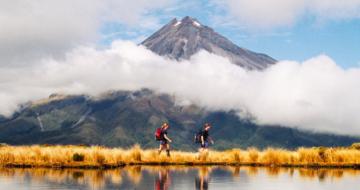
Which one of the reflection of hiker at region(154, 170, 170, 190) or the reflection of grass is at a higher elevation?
the reflection of grass

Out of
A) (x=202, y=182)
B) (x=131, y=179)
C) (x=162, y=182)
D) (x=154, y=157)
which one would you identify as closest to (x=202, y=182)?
(x=202, y=182)

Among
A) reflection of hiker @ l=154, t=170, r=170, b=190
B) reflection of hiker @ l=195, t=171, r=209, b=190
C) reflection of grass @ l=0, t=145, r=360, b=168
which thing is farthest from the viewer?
reflection of grass @ l=0, t=145, r=360, b=168

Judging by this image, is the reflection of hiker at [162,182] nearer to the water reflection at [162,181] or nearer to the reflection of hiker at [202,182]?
the water reflection at [162,181]

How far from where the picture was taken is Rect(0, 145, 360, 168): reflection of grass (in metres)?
34.8

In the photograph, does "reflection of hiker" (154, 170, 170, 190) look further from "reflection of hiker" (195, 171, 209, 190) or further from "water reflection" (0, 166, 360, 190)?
"reflection of hiker" (195, 171, 209, 190)

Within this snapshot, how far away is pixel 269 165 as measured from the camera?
125 ft

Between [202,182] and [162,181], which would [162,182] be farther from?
[202,182]

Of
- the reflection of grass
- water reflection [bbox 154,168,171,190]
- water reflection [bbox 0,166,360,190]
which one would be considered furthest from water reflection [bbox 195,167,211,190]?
the reflection of grass

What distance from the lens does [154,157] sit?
130 ft

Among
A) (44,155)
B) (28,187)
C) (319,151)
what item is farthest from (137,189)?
(319,151)

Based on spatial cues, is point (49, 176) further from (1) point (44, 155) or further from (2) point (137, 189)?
(1) point (44, 155)

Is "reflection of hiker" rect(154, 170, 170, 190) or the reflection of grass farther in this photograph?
the reflection of grass

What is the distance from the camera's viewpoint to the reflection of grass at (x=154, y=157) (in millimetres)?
34844

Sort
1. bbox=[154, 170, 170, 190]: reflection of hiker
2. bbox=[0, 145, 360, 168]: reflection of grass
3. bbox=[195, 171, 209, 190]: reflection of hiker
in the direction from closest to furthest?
bbox=[154, 170, 170, 190]: reflection of hiker → bbox=[195, 171, 209, 190]: reflection of hiker → bbox=[0, 145, 360, 168]: reflection of grass
